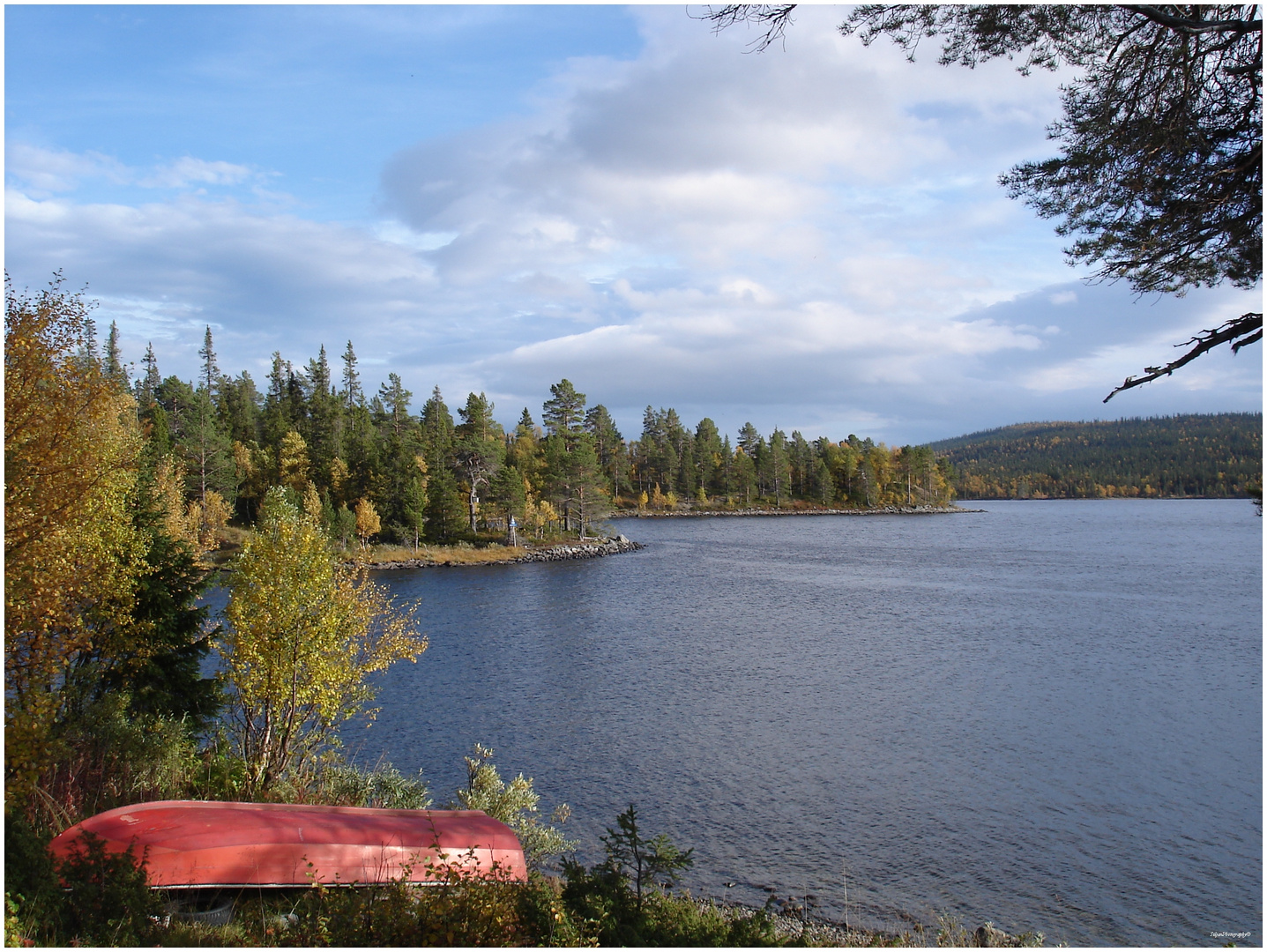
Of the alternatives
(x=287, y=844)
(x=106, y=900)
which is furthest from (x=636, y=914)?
(x=106, y=900)

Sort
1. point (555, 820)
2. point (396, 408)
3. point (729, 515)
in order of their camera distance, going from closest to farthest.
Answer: point (555, 820) → point (396, 408) → point (729, 515)

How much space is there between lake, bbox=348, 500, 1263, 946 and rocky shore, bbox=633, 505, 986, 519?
78.8 m

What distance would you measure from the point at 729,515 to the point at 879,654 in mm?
95261

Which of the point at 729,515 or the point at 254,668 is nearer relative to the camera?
the point at 254,668

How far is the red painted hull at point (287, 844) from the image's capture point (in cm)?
973

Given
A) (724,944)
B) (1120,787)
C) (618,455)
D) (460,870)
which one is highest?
(618,455)

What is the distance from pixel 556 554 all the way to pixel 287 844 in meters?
59.2

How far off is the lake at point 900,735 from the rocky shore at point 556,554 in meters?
15.3

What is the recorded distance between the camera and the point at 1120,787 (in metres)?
18.2

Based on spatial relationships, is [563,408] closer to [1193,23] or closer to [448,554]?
[448,554]

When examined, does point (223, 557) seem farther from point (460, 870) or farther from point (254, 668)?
point (460, 870)

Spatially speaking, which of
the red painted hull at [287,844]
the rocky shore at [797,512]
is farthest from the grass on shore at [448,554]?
the rocky shore at [797,512]

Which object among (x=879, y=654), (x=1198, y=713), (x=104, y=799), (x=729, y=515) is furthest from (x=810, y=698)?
(x=729, y=515)

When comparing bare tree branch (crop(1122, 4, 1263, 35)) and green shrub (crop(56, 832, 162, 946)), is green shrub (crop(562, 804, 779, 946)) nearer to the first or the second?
green shrub (crop(56, 832, 162, 946))
